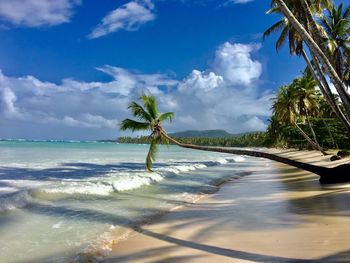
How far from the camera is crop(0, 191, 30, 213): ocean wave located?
11.5 metres

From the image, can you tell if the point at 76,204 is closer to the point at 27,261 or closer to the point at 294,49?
the point at 27,261

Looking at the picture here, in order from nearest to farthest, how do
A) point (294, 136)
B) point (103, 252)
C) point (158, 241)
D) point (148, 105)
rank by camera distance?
point (103, 252) < point (158, 241) < point (148, 105) < point (294, 136)

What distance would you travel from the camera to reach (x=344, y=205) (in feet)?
31.1

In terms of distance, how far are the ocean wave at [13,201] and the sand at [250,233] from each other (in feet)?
16.9

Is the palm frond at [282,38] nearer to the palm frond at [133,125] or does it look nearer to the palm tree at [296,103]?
the palm frond at [133,125]

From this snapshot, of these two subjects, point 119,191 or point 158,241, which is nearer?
point 158,241

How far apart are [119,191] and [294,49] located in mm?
15047

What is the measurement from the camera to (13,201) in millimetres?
12320

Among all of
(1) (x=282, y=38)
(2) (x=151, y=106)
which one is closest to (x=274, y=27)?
(1) (x=282, y=38)

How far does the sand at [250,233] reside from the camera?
5891 mm

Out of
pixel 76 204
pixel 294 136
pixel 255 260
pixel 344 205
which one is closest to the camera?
pixel 255 260

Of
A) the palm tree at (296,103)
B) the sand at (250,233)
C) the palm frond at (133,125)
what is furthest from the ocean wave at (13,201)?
the palm tree at (296,103)

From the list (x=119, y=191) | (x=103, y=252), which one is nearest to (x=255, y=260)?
(x=103, y=252)

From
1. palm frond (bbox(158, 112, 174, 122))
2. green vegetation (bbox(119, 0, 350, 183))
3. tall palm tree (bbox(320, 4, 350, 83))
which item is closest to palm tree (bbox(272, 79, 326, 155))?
green vegetation (bbox(119, 0, 350, 183))
